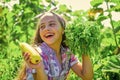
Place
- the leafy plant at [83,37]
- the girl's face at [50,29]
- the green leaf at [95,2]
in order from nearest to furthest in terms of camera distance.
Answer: the leafy plant at [83,37] → the girl's face at [50,29] → the green leaf at [95,2]

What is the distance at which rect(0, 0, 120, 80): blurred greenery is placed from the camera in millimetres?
3477

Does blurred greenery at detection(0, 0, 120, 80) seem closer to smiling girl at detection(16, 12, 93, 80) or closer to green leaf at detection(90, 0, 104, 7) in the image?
green leaf at detection(90, 0, 104, 7)

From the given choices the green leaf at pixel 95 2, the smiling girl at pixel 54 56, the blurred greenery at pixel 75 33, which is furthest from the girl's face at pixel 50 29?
the green leaf at pixel 95 2

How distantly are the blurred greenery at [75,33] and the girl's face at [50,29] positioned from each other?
0.11 metres

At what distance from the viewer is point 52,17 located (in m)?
3.78

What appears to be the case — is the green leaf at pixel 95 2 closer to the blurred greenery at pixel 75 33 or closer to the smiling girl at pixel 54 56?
the blurred greenery at pixel 75 33

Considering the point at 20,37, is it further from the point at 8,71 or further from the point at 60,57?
the point at 60,57

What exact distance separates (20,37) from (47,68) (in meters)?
2.69

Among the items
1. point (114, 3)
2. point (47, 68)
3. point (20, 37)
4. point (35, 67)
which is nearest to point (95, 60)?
point (114, 3)

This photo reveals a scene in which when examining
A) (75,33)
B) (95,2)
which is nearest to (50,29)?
(75,33)

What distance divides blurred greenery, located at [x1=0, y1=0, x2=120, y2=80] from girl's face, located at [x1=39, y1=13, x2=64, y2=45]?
0.37ft

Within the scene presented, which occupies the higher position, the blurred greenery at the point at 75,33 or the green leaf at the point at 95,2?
the green leaf at the point at 95,2

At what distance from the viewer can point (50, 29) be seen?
3625 millimetres

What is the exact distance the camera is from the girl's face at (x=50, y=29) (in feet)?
11.9
